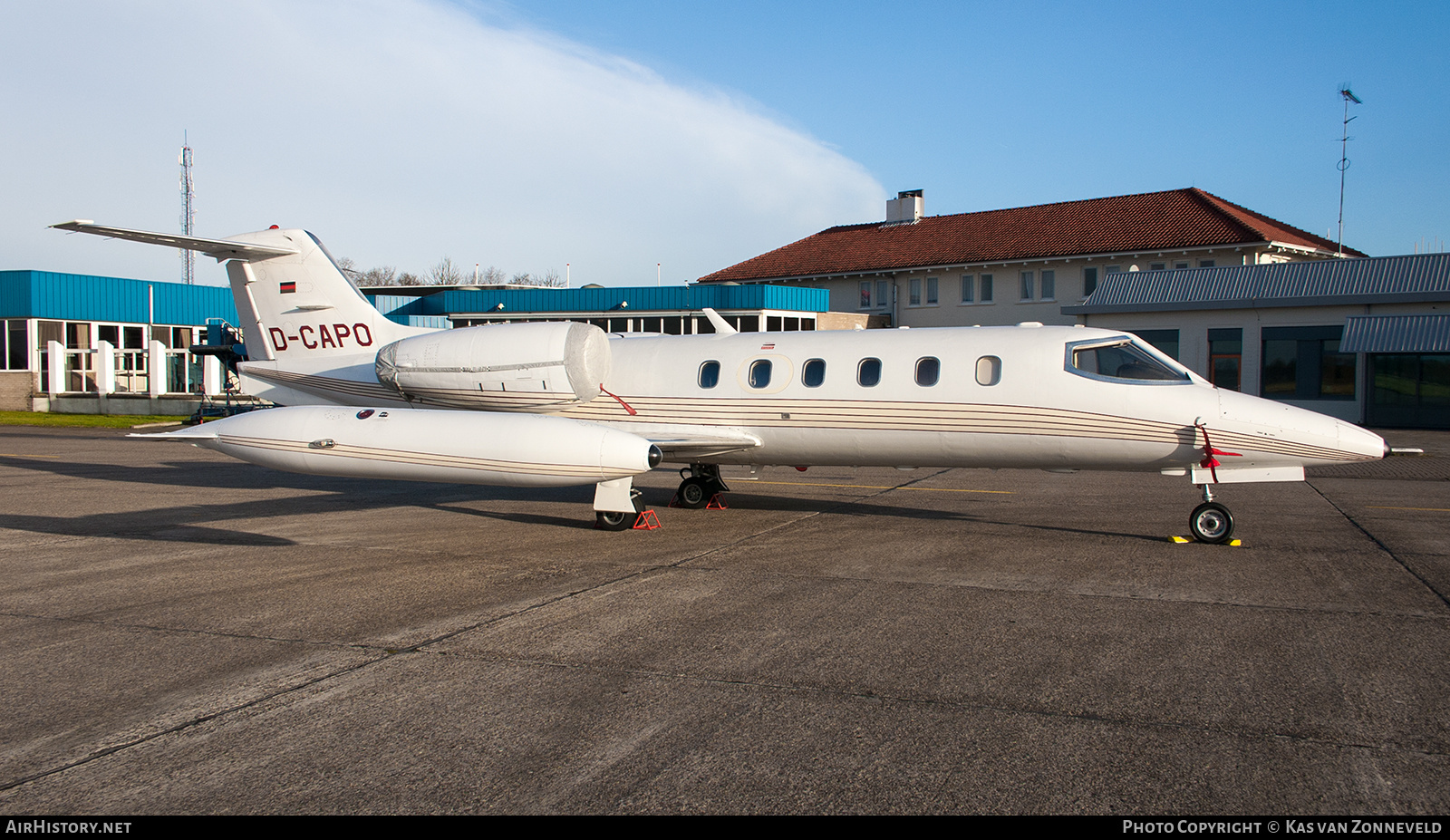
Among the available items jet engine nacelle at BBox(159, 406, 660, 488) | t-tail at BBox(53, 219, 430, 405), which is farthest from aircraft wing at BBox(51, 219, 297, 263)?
jet engine nacelle at BBox(159, 406, 660, 488)

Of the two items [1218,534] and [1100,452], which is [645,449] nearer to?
[1100,452]

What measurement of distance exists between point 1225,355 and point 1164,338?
2.10m

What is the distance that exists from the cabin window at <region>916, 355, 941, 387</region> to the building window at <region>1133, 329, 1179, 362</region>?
83.8ft

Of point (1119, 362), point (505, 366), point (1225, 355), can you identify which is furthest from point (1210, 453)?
point (1225, 355)

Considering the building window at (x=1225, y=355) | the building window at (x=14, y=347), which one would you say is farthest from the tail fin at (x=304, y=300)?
the building window at (x=14, y=347)

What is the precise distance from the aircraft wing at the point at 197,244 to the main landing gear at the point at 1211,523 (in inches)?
520

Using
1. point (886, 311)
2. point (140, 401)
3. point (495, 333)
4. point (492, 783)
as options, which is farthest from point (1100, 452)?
point (140, 401)

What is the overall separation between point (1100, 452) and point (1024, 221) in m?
35.8

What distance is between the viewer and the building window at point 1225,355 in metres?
33.5

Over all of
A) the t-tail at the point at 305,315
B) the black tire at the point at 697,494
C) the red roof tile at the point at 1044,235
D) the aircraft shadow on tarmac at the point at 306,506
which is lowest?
the aircraft shadow on tarmac at the point at 306,506

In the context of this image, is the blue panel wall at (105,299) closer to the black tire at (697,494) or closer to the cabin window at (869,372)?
the black tire at (697,494)

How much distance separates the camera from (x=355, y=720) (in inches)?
211

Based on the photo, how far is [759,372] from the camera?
1309cm

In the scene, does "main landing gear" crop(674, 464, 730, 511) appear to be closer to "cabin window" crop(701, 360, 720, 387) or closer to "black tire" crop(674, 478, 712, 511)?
"black tire" crop(674, 478, 712, 511)
